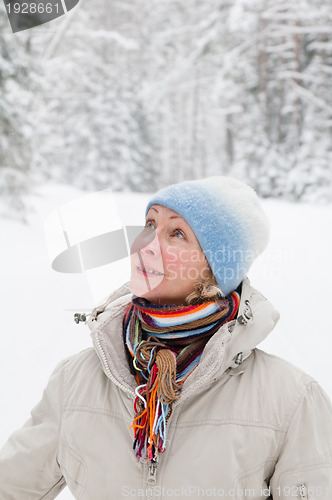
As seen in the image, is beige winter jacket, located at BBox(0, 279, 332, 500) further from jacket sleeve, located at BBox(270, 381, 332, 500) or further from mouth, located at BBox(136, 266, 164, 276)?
mouth, located at BBox(136, 266, 164, 276)

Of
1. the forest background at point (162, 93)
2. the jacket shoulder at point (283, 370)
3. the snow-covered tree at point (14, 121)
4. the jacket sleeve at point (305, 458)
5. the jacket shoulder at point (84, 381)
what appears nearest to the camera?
the jacket sleeve at point (305, 458)

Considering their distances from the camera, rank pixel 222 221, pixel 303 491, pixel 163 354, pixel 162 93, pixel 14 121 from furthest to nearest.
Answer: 1. pixel 162 93
2. pixel 14 121
3. pixel 222 221
4. pixel 163 354
5. pixel 303 491

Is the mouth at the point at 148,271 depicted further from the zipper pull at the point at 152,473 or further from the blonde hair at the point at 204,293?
the zipper pull at the point at 152,473

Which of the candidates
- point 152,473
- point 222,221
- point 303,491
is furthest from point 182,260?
point 303,491

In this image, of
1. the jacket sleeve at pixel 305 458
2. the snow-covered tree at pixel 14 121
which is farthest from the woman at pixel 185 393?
the snow-covered tree at pixel 14 121

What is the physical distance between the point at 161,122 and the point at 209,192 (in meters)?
23.2

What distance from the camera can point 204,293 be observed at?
1.44m

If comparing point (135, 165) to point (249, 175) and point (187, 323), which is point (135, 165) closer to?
point (249, 175)

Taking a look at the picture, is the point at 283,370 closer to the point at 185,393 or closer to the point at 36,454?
Answer: the point at 185,393

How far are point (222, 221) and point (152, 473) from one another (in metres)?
0.85

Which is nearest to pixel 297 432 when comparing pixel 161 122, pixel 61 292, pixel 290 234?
pixel 61 292

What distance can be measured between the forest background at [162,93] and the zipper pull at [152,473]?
23.9 ft

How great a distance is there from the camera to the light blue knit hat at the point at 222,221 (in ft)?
4.93

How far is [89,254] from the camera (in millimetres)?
3777
